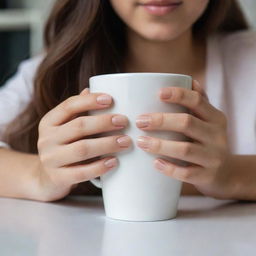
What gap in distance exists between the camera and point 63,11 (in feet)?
3.48

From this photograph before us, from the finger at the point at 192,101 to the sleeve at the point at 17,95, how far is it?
0.52 metres

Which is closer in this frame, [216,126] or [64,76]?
[216,126]

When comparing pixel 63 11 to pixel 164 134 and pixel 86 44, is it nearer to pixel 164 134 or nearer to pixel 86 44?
pixel 86 44

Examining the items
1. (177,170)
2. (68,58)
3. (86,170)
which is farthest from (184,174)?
(68,58)

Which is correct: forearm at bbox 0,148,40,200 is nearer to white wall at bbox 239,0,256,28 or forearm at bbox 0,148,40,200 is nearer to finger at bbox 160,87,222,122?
finger at bbox 160,87,222,122

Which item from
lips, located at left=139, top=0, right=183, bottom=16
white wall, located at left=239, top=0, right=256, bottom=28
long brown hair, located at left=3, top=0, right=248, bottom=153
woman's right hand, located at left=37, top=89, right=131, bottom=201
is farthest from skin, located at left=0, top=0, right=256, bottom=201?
white wall, located at left=239, top=0, right=256, bottom=28

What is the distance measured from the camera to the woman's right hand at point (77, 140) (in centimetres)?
58

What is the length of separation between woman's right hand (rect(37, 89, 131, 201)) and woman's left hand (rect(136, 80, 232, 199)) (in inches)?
1.3

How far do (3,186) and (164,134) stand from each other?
338 millimetres

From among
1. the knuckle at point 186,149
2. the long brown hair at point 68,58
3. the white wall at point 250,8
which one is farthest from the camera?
the white wall at point 250,8

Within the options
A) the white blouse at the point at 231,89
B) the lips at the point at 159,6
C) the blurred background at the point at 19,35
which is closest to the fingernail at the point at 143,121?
the lips at the point at 159,6

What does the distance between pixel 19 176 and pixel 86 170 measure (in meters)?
0.22

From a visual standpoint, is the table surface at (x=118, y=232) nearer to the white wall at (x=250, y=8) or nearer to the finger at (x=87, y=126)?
the finger at (x=87, y=126)

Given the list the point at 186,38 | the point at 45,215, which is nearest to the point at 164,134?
the point at 45,215
